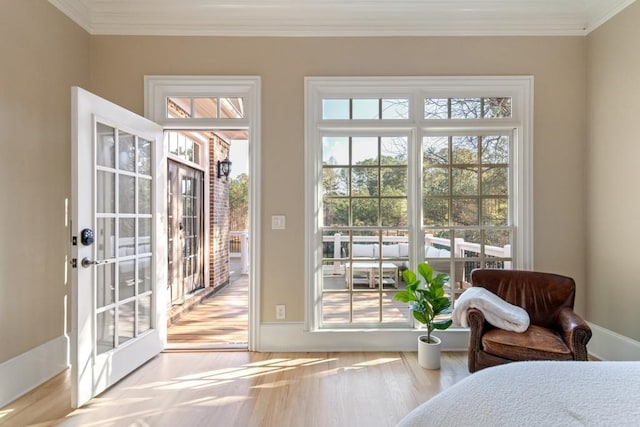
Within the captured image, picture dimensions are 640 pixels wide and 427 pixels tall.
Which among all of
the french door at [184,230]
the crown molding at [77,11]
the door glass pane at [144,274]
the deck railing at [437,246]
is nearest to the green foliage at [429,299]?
the deck railing at [437,246]

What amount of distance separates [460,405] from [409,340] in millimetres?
2178

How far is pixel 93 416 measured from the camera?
2027 mm

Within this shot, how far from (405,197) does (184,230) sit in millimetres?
3035

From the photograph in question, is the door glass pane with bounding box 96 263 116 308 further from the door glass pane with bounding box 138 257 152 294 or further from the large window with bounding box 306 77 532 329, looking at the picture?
the large window with bounding box 306 77 532 329

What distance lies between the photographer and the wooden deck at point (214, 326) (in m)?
3.10

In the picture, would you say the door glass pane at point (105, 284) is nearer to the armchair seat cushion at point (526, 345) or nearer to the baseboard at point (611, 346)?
the armchair seat cushion at point (526, 345)

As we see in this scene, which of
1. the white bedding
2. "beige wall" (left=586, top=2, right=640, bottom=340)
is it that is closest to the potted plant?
"beige wall" (left=586, top=2, right=640, bottom=340)

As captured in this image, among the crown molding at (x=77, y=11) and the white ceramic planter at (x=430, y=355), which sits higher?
the crown molding at (x=77, y=11)

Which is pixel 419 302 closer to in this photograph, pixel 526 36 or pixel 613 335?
pixel 613 335

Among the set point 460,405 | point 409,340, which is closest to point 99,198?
point 460,405

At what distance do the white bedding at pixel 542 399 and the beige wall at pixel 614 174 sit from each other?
2.06 metres

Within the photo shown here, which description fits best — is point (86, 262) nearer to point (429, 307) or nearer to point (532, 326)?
point (429, 307)

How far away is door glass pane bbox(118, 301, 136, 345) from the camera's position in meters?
2.50

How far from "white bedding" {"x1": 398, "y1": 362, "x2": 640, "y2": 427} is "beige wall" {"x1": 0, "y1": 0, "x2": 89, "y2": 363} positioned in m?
2.60
